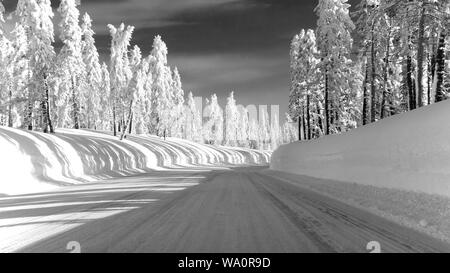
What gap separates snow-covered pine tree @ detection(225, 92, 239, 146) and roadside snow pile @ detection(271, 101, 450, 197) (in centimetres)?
11098

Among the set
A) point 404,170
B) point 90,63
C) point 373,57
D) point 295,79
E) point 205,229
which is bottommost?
point 205,229

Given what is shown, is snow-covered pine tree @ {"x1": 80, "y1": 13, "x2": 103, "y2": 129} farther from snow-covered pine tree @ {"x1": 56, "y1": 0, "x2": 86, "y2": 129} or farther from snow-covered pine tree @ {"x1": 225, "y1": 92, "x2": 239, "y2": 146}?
snow-covered pine tree @ {"x1": 225, "y1": 92, "x2": 239, "y2": 146}

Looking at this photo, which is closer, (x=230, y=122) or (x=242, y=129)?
(x=230, y=122)

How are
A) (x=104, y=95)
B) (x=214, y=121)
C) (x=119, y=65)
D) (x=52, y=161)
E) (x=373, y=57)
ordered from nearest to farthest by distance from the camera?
(x=52, y=161)
(x=373, y=57)
(x=119, y=65)
(x=104, y=95)
(x=214, y=121)

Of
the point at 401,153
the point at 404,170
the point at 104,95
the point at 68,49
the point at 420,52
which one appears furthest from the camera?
the point at 104,95

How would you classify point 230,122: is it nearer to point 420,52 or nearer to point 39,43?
point 39,43

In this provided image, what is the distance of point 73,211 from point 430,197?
7.97 meters

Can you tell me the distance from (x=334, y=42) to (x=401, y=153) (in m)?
29.0

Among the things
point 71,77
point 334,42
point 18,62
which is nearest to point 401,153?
point 334,42

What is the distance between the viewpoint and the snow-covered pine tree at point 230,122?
130 metres

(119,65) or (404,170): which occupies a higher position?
(119,65)

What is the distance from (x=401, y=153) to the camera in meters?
10.5

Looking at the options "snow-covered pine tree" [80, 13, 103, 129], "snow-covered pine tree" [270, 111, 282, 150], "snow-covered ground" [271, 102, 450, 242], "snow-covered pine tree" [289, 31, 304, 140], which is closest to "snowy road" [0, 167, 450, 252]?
"snow-covered ground" [271, 102, 450, 242]

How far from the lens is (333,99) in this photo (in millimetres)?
41625
